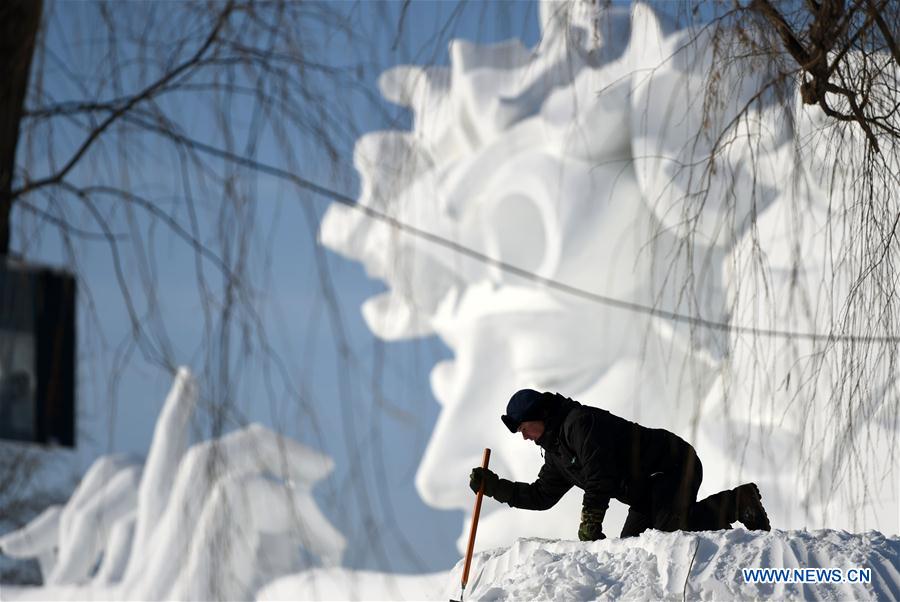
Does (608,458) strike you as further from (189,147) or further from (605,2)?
(189,147)

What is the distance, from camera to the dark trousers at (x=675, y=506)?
3.78m

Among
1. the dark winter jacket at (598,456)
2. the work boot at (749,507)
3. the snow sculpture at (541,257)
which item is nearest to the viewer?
the dark winter jacket at (598,456)

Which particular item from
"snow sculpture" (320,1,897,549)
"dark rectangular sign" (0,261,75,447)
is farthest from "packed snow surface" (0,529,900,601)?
"snow sculpture" (320,1,897,549)

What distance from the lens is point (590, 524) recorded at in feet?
12.3

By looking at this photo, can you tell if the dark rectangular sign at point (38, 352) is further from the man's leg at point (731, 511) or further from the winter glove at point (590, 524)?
the man's leg at point (731, 511)

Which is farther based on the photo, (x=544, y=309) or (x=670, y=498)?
(x=544, y=309)

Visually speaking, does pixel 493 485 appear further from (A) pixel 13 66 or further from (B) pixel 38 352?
(A) pixel 13 66

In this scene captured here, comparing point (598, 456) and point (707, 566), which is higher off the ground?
point (598, 456)

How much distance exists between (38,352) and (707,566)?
191 cm


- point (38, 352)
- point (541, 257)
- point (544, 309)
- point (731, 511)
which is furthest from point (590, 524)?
point (541, 257)

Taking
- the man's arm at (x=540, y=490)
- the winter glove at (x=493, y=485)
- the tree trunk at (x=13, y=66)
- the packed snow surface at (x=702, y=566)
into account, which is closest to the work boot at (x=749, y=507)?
the packed snow surface at (x=702, y=566)

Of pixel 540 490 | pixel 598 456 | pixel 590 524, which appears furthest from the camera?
pixel 540 490

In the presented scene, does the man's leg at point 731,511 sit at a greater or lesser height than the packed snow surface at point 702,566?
greater

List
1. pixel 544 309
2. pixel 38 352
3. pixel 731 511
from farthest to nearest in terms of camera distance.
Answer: pixel 544 309 < pixel 731 511 < pixel 38 352
